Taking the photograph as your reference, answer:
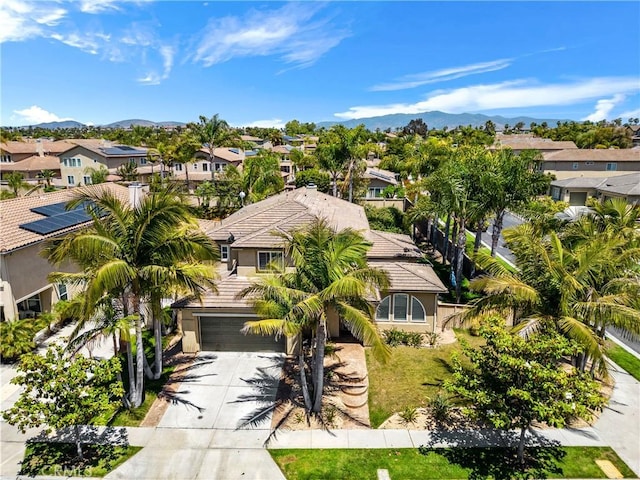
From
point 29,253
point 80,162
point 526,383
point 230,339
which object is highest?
point 80,162

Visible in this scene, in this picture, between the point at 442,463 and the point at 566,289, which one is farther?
the point at 566,289

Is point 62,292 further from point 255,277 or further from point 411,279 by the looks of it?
point 411,279

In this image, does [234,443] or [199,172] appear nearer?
[234,443]

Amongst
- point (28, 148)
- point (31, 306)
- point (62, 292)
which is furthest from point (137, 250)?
point (28, 148)

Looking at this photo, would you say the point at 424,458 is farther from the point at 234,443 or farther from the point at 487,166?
the point at 487,166

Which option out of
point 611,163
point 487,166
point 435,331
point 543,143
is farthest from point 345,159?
point 543,143

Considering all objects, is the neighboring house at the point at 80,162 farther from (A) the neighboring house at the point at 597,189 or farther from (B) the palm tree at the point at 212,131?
(A) the neighboring house at the point at 597,189
